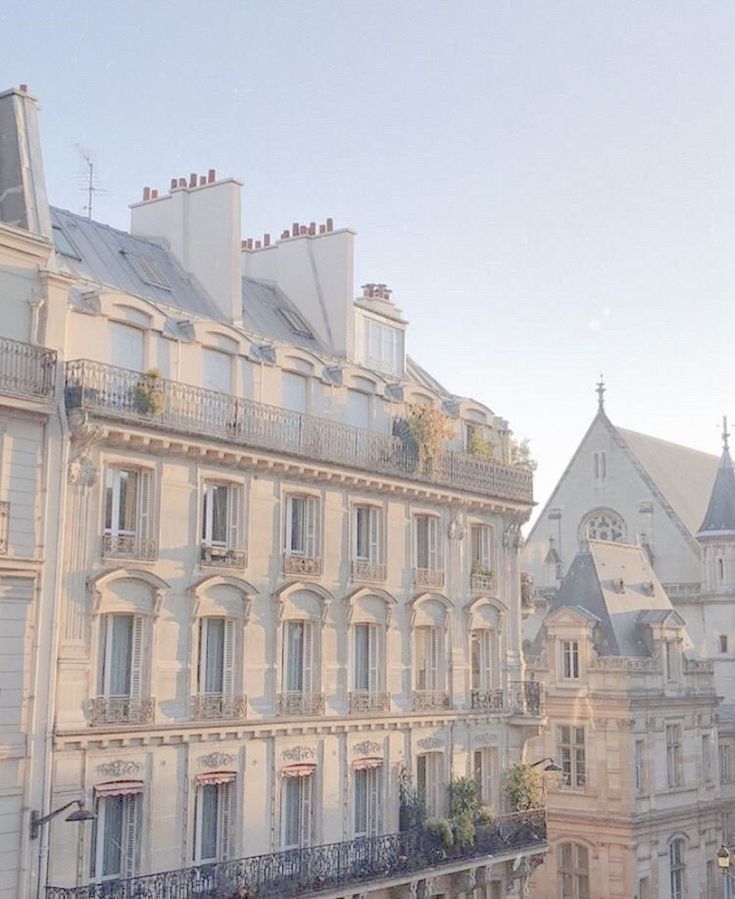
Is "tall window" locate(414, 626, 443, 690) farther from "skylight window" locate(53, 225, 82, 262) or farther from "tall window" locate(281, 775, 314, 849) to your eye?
"skylight window" locate(53, 225, 82, 262)

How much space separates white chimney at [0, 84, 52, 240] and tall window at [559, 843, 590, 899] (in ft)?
84.8

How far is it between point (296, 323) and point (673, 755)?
2002cm

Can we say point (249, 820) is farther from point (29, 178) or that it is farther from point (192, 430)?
point (29, 178)

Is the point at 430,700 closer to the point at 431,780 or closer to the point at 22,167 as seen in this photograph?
the point at 431,780

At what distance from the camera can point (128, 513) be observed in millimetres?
21609

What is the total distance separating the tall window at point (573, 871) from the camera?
3850cm

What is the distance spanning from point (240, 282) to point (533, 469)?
880cm

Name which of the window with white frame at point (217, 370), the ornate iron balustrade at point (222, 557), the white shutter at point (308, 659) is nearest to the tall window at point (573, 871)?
the white shutter at point (308, 659)

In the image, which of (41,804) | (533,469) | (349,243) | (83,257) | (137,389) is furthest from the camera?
(533,469)

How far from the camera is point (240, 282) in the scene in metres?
26.4

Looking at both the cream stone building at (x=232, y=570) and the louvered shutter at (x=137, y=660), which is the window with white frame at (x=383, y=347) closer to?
the cream stone building at (x=232, y=570)

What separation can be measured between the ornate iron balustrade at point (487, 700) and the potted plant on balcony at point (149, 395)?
10794 mm

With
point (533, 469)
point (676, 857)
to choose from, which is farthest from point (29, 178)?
point (676, 857)

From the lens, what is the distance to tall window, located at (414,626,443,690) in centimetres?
2733
